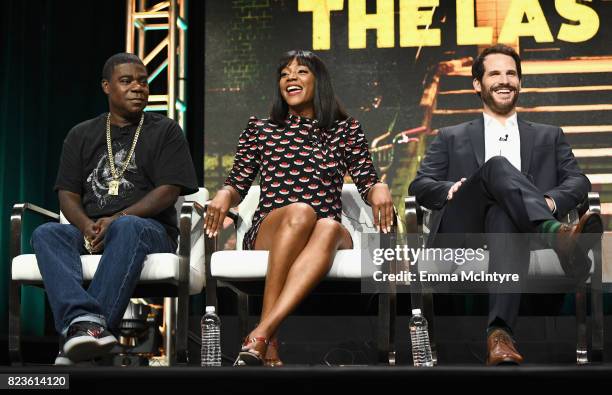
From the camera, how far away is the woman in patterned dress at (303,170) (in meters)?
3.37

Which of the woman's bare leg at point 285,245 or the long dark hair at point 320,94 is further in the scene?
the long dark hair at point 320,94

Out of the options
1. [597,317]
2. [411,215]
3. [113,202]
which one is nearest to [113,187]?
[113,202]

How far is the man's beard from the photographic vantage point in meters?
3.81

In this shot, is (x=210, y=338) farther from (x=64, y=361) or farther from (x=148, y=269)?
(x=64, y=361)

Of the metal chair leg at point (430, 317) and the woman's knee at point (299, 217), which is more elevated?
the woman's knee at point (299, 217)

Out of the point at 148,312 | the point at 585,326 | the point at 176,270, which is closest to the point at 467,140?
the point at 585,326

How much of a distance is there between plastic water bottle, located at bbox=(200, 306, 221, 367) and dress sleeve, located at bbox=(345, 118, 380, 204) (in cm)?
76

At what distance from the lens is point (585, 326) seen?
341cm

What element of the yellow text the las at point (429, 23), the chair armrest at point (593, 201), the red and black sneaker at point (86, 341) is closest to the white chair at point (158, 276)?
the red and black sneaker at point (86, 341)

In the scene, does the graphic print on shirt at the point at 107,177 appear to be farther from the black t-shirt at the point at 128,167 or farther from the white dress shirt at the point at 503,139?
the white dress shirt at the point at 503,139

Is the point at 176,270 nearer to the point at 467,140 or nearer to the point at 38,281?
the point at 38,281

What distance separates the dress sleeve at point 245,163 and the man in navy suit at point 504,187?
67 centimetres

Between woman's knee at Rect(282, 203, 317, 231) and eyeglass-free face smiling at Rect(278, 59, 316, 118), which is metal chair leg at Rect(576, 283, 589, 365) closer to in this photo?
woman's knee at Rect(282, 203, 317, 231)

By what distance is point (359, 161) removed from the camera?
12.5 ft
